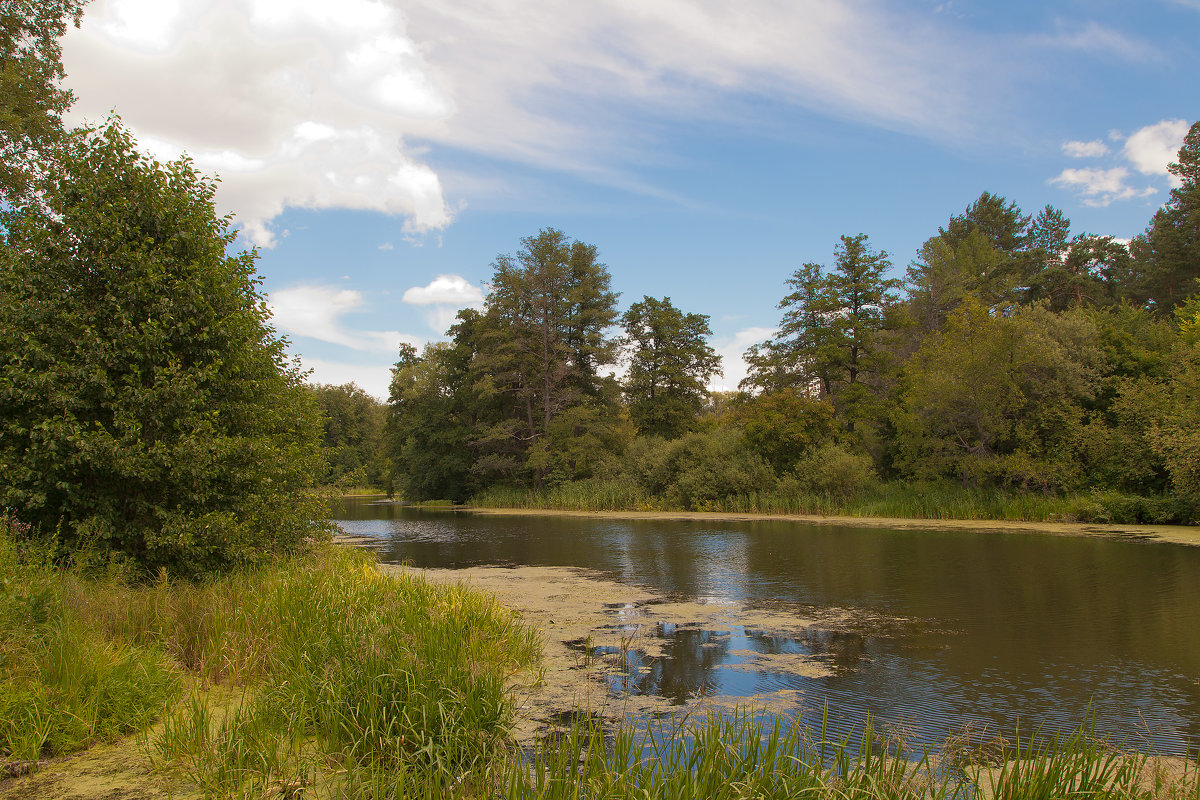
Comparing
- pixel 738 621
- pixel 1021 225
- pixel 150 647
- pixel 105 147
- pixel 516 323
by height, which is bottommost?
pixel 738 621

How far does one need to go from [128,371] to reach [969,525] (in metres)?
23.0

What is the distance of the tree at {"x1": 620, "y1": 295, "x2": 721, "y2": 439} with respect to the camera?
46.0 meters

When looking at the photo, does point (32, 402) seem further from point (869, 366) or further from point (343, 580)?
point (869, 366)

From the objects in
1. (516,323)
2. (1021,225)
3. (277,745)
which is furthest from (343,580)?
(1021,225)

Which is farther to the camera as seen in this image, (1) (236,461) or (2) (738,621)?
(2) (738,621)

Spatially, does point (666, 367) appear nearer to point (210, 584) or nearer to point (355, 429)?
point (210, 584)

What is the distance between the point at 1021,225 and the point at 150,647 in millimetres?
60998

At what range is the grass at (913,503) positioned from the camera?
69.8 ft

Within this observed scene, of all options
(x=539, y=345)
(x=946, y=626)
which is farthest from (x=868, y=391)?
(x=946, y=626)

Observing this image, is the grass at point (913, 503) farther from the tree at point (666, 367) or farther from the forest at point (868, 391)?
the tree at point (666, 367)

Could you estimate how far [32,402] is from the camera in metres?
7.80

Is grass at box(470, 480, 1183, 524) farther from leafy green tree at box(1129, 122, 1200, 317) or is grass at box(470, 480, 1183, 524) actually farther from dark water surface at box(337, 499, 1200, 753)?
leafy green tree at box(1129, 122, 1200, 317)

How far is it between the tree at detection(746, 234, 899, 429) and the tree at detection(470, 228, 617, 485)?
1284cm

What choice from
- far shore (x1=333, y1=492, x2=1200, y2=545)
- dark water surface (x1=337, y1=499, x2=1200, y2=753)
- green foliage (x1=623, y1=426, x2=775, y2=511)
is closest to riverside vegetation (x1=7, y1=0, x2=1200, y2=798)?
dark water surface (x1=337, y1=499, x2=1200, y2=753)
